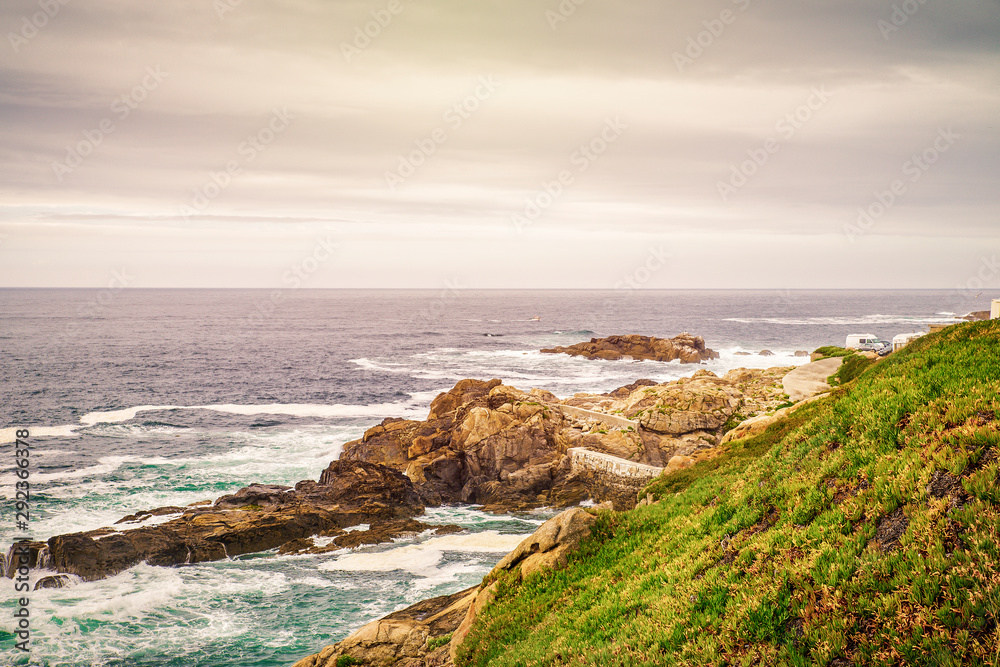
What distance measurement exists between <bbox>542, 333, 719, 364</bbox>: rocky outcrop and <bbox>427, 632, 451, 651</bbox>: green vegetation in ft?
257

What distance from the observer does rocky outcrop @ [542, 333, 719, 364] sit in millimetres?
88188

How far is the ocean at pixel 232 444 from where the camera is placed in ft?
74.4

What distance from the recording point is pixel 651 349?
91.8 m

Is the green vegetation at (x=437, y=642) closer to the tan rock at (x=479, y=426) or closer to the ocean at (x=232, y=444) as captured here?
the ocean at (x=232, y=444)

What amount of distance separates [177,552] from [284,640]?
9.78 meters

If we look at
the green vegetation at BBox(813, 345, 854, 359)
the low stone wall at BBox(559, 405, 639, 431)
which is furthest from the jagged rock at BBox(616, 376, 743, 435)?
the green vegetation at BBox(813, 345, 854, 359)

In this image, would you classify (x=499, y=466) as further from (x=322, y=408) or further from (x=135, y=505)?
(x=322, y=408)

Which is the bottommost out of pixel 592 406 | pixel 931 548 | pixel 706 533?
pixel 592 406

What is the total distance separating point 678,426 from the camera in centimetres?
3731

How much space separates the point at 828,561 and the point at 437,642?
29.3 feet

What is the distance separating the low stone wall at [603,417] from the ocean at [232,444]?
9.81 meters

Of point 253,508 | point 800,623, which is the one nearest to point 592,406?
point 253,508

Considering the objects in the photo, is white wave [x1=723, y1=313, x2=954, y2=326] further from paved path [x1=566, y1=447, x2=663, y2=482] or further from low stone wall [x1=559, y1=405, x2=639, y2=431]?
paved path [x1=566, y1=447, x2=663, y2=482]

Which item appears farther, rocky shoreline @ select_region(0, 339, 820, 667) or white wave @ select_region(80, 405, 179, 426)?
white wave @ select_region(80, 405, 179, 426)
